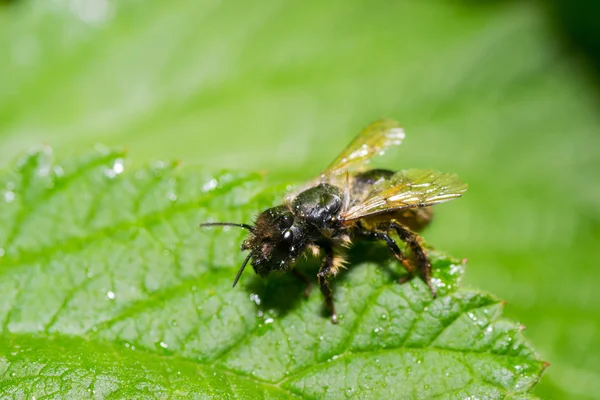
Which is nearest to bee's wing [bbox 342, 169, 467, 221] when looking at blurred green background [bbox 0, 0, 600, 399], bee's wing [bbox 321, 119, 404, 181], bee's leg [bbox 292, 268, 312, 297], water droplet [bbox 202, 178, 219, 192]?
bee's leg [bbox 292, 268, 312, 297]

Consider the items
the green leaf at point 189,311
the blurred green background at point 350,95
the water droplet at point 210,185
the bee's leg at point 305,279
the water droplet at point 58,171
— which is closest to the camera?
the green leaf at point 189,311

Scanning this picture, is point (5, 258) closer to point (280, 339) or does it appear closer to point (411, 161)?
point (280, 339)

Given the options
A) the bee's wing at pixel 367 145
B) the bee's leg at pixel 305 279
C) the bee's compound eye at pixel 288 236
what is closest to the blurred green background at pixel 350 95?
the bee's wing at pixel 367 145

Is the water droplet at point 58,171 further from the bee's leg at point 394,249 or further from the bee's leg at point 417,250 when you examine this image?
the bee's leg at point 417,250

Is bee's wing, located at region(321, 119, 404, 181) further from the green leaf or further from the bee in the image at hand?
the green leaf

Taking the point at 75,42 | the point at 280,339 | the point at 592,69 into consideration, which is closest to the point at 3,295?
the point at 280,339
